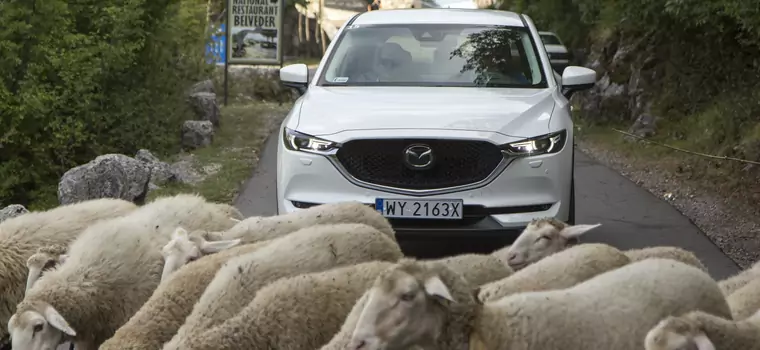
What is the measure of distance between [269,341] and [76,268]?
165 cm

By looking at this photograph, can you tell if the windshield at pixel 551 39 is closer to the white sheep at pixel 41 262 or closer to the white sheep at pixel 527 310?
the white sheep at pixel 41 262

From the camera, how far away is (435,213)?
6816 mm

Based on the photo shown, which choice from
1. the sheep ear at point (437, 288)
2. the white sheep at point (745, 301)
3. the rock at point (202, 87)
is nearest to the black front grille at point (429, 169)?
the white sheep at point (745, 301)

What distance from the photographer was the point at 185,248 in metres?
5.61

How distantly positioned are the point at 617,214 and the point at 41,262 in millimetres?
6018

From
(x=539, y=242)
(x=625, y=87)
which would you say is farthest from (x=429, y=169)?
(x=625, y=87)

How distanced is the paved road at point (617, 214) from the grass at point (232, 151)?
0.66 feet

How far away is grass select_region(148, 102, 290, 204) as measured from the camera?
35.7 feet

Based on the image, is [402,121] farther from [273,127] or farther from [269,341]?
[273,127]

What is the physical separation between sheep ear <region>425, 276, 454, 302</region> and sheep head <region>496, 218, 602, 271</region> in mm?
2029

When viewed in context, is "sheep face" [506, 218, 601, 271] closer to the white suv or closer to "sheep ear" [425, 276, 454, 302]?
the white suv

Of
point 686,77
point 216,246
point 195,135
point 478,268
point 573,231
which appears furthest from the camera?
point 686,77

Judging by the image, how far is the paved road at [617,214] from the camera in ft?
26.7

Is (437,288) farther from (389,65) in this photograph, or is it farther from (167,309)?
(389,65)
